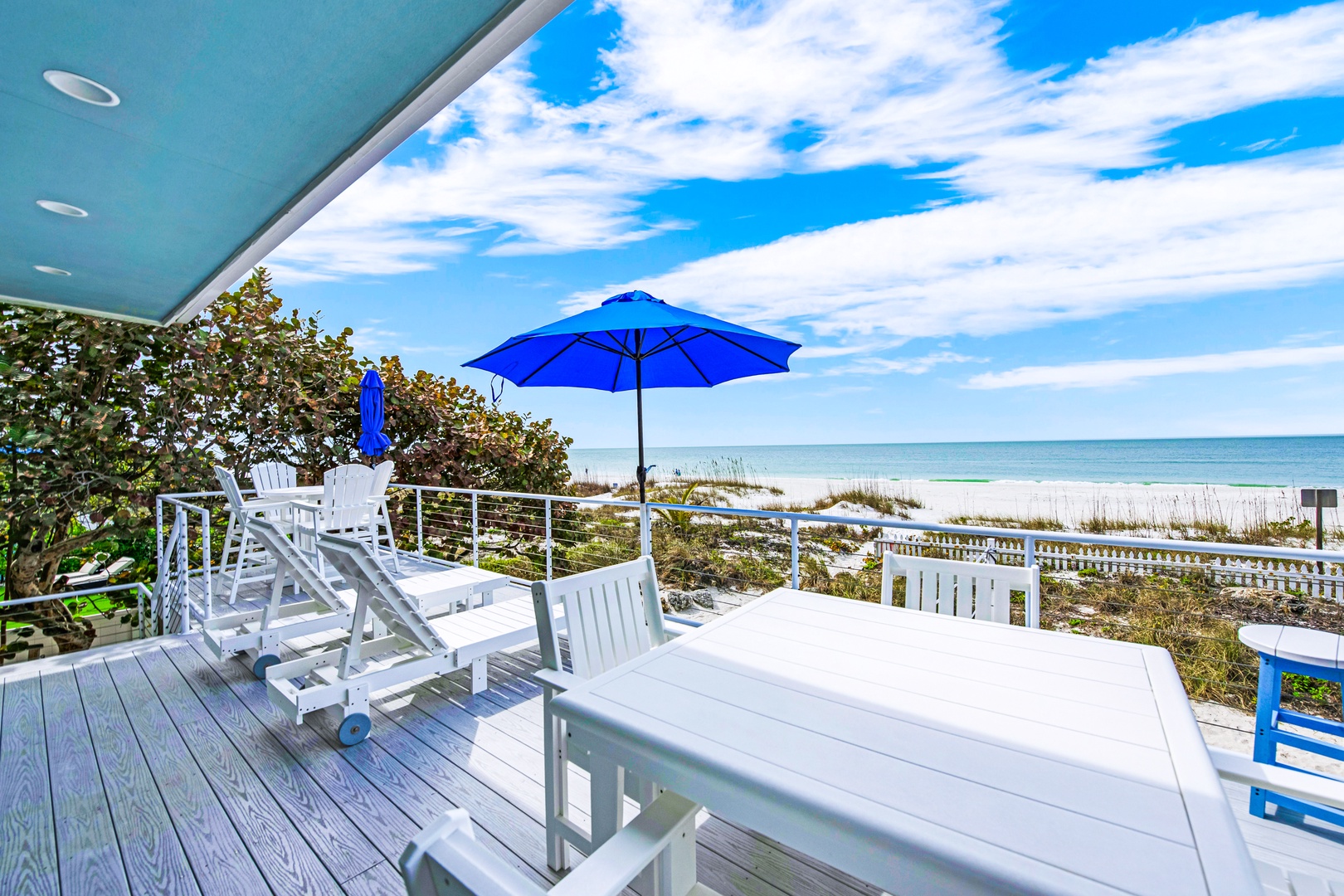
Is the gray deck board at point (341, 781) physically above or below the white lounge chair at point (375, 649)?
below

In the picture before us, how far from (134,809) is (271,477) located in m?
4.13

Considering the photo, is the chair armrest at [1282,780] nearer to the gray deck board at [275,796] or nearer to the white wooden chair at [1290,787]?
the white wooden chair at [1290,787]

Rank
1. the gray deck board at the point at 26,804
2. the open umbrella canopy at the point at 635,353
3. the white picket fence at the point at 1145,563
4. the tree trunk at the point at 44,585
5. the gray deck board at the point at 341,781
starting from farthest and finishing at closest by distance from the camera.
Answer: the tree trunk at the point at 44,585 → the open umbrella canopy at the point at 635,353 → the white picket fence at the point at 1145,563 → the gray deck board at the point at 341,781 → the gray deck board at the point at 26,804

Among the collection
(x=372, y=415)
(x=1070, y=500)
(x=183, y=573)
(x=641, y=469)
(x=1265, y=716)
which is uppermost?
(x=372, y=415)

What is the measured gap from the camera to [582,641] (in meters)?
1.73

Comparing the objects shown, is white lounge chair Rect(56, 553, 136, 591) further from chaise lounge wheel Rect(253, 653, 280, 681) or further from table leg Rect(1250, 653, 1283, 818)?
table leg Rect(1250, 653, 1283, 818)

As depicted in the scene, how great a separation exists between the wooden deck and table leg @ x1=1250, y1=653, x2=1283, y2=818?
0.22 feet

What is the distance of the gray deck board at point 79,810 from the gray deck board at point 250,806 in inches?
11.7

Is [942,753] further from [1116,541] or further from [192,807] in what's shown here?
[192,807]

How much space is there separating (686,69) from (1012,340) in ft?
90.4

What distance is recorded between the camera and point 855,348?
3203cm

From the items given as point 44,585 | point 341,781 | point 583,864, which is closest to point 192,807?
point 341,781

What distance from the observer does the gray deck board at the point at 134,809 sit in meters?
1.81

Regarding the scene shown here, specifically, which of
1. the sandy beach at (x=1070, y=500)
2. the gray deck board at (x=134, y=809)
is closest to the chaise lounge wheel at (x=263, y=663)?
the gray deck board at (x=134, y=809)
